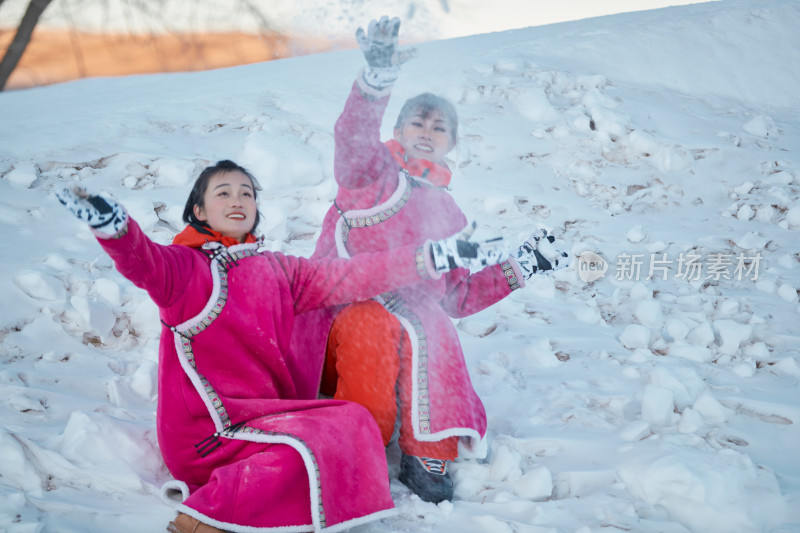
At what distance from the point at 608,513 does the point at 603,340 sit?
97 centimetres

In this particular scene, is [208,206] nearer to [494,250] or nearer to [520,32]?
[494,250]

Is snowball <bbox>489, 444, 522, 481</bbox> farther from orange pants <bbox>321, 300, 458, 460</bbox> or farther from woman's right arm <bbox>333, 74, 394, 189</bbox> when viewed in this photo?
woman's right arm <bbox>333, 74, 394, 189</bbox>

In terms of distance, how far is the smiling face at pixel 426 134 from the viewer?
5.87 ft

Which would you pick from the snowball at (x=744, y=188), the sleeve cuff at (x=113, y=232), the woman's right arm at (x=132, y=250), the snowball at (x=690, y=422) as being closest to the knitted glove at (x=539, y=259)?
the snowball at (x=690, y=422)

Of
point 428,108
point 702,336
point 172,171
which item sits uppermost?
point 428,108

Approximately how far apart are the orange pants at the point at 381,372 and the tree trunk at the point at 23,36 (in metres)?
4.53

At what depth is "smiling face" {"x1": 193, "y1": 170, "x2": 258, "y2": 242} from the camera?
155 centimetres

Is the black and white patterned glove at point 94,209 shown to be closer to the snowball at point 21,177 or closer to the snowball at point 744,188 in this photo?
the snowball at point 21,177

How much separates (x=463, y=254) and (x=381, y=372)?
0.37 meters

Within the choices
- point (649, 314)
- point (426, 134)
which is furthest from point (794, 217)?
point (426, 134)

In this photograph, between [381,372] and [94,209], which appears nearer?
[94,209]

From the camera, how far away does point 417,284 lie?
1.70 m

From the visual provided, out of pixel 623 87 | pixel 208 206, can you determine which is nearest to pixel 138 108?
pixel 208 206

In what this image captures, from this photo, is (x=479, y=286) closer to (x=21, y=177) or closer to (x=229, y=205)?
(x=229, y=205)
